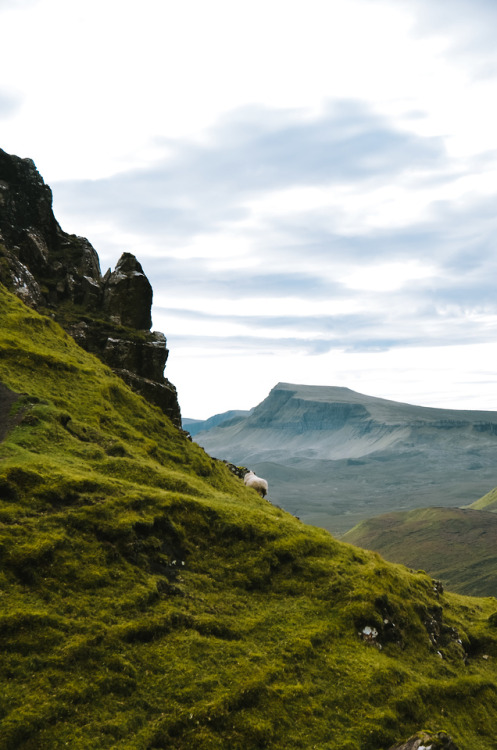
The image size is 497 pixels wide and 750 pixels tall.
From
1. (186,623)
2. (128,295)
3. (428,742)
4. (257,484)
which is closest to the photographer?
(428,742)

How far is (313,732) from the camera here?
21.8 m

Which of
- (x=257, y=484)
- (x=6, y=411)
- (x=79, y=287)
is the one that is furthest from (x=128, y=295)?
(x=6, y=411)

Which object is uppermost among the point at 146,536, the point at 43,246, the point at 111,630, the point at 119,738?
the point at 43,246

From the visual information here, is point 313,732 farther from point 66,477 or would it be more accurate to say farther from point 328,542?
point 66,477

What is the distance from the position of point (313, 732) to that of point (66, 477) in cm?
1837

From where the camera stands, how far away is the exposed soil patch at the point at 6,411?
34.2 meters

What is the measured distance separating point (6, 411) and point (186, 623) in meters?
20.3

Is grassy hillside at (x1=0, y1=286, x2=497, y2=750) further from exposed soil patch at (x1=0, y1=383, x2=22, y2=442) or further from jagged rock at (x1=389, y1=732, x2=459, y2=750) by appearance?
jagged rock at (x1=389, y1=732, x2=459, y2=750)

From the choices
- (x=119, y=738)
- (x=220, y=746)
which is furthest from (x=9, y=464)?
(x=220, y=746)

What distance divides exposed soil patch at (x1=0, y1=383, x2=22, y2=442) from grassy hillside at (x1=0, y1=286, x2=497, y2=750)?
1.15ft

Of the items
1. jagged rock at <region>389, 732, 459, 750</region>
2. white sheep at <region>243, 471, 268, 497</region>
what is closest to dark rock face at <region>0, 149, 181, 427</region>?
white sheep at <region>243, 471, 268, 497</region>

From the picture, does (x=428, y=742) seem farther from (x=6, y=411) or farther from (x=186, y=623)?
(x=6, y=411)

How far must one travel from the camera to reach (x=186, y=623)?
82.7 feet

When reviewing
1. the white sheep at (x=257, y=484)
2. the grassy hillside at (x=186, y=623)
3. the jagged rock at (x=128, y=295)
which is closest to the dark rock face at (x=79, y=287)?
the jagged rock at (x=128, y=295)
